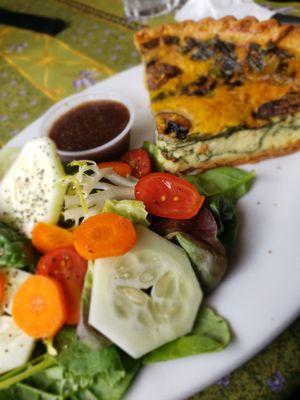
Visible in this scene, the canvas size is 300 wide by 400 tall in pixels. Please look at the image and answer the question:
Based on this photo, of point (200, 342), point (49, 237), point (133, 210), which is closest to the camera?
point (200, 342)

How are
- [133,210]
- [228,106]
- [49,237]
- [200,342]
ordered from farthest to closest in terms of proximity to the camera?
[228,106]
[49,237]
[133,210]
[200,342]

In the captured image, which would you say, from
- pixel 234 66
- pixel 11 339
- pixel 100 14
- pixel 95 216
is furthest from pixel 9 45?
pixel 11 339

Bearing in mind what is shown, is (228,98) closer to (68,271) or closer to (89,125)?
(89,125)

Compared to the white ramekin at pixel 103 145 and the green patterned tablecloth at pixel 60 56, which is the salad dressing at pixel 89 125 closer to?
the white ramekin at pixel 103 145

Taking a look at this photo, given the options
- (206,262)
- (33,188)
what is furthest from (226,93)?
(33,188)

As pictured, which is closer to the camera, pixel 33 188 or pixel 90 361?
pixel 90 361

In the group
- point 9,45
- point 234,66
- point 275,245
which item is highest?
point 234,66

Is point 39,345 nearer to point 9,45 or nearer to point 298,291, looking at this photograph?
point 298,291

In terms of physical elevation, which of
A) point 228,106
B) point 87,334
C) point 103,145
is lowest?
point 87,334
